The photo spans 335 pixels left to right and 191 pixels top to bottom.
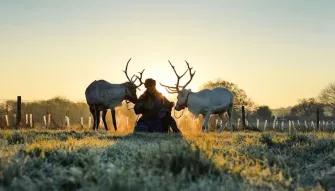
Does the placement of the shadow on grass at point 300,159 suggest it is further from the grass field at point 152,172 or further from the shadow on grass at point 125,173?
the shadow on grass at point 125,173

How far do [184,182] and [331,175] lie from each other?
2859mm

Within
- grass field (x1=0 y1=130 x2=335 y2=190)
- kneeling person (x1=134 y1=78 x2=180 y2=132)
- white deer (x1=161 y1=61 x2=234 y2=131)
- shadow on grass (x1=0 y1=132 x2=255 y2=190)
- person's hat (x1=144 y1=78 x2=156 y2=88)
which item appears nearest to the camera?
shadow on grass (x1=0 y1=132 x2=255 y2=190)

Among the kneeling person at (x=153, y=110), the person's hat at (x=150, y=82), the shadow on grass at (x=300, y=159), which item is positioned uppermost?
the person's hat at (x=150, y=82)

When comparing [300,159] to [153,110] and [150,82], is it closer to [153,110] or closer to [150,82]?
[150,82]

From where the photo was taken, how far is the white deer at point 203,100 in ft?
84.8

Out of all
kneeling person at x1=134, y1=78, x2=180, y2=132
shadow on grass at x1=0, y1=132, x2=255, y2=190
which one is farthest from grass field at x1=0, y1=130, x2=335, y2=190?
kneeling person at x1=134, y1=78, x2=180, y2=132

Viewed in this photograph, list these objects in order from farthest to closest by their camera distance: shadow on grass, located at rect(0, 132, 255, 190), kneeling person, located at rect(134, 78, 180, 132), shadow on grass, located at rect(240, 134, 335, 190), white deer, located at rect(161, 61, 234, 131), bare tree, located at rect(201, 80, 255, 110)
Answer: bare tree, located at rect(201, 80, 255, 110) < white deer, located at rect(161, 61, 234, 131) < kneeling person, located at rect(134, 78, 180, 132) < shadow on grass, located at rect(240, 134, 335, 190) < shadow on grass, located at rect(0, 132, 255, 190)

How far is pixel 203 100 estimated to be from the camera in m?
26.9

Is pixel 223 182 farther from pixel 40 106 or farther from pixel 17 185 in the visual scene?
pixel 40 106

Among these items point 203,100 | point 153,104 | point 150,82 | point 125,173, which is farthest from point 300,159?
point 203,100

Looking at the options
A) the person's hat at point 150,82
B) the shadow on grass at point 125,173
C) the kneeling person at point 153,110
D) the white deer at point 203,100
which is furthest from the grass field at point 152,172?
the white deer at point 203,100

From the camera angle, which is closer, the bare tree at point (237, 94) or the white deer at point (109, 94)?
the white deer at point (109, 94)

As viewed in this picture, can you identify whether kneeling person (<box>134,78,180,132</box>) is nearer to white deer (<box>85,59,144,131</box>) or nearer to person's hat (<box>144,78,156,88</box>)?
person's hat (<box>144,78,156,88</box>)

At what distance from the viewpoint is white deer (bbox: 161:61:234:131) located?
1017 inches
